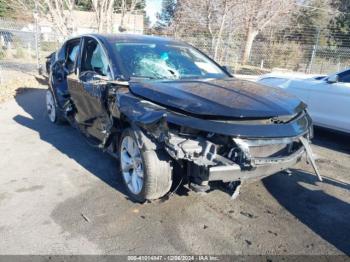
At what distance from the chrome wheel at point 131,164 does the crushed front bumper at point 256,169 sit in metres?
0.86

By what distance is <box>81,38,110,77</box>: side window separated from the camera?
4.46 meters

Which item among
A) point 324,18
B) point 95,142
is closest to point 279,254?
point 95,142

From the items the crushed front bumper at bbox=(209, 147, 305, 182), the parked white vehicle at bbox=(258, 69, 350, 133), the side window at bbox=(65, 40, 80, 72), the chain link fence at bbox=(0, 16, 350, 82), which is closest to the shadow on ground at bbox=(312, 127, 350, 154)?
the parked white vehicle at bbox=(258, 69, 350, 133)

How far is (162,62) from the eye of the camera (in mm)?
4547

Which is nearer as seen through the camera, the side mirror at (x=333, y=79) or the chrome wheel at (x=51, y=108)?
the side mirror at (x=333, y=79)

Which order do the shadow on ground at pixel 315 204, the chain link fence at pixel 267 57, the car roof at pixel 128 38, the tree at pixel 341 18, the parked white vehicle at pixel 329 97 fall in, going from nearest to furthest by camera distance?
the shadow on ground at pixel 315 204 < the car roof at pixel 128 38 < the parked white vehicle at pixel 329 97 < the chain link fence at pixel 267 57 < the tree at pixel 341 18

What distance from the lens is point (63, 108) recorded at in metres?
5.94

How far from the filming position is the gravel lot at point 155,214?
3096 mm

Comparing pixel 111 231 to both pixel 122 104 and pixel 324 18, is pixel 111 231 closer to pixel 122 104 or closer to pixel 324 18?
pixel 122 104

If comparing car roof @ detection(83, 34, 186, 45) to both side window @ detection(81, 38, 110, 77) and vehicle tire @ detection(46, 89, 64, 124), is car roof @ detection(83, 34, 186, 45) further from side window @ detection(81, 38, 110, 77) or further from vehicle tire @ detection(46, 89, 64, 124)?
vehicle tire @ detection(46, 89, 64, 124)

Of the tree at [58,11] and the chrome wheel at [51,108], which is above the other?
the tree at [58,11]

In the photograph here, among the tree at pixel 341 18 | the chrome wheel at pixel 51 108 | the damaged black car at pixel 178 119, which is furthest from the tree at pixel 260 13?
the damaged black car at pixel 178 119

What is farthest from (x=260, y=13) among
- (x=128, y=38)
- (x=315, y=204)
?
(x=315, y=204)

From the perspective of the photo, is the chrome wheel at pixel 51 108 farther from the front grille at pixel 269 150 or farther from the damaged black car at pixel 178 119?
the front grille at pixel 269 150
